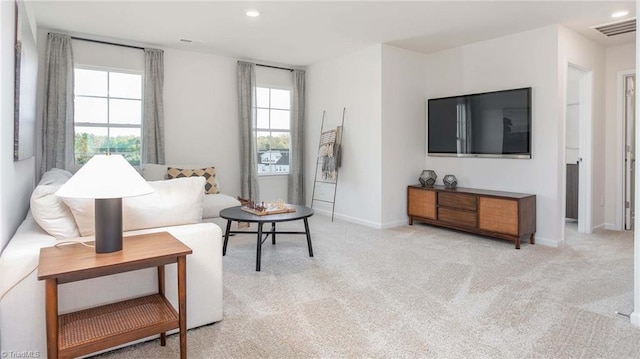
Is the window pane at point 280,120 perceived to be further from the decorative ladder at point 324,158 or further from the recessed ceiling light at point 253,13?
the recessed ceiling light at point 253,13

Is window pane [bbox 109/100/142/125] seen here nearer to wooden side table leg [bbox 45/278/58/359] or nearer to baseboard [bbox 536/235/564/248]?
wooden side table leg [bbox 45/278/58/359]

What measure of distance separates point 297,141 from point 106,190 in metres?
4.92

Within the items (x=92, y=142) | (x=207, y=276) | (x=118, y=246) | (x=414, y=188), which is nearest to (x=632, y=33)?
(x=414, y=188)

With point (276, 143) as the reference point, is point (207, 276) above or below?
below

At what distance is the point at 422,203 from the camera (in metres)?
5.24

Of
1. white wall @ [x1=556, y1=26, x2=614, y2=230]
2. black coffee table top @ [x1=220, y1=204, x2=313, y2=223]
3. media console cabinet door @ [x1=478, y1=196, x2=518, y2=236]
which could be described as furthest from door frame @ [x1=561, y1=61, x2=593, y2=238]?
black coffee table top @ [x1=220, y1=204, x2=313, y2=223]

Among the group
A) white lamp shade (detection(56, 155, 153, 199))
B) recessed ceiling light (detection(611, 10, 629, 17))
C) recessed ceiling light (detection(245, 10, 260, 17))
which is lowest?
white lamp shade (detection(56, 155, 153, 199))

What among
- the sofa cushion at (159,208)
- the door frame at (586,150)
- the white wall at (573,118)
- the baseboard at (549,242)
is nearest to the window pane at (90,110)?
the sofa cushion at (159,208)

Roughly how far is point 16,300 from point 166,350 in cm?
72

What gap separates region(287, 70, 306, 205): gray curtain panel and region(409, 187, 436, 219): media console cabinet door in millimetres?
1995

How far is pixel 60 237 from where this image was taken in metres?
2.01

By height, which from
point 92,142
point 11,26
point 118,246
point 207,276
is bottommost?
point 207,276

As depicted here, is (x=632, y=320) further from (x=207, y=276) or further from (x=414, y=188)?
(x=414, y=188)

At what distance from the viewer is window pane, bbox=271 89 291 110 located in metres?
6.45
